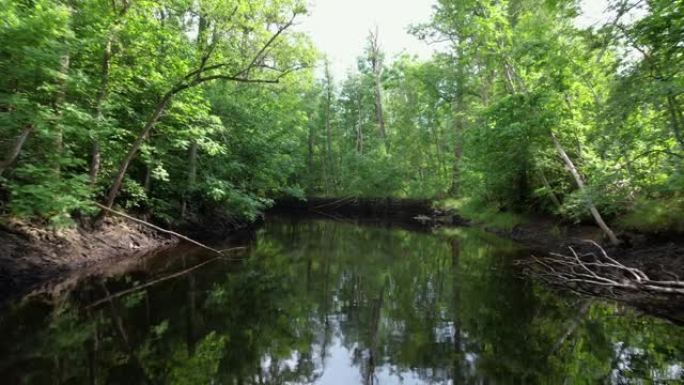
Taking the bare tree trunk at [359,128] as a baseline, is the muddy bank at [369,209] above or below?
below

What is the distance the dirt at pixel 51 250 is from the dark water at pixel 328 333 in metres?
1.25

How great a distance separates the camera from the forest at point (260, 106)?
840 cm

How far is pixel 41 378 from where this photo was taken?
4883 millimetres

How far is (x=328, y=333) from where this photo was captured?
22.8ft

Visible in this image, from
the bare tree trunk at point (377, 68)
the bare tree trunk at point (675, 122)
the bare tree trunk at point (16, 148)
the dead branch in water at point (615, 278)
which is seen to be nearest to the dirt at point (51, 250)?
the bare tree trunk at point (16, 148)

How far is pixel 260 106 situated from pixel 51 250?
1284 cm

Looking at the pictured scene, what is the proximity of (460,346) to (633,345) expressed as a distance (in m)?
2.44

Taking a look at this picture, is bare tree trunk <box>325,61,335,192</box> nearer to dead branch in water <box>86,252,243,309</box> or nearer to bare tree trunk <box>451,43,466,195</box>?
bare tree trunk <box>451,43,466,195</box>

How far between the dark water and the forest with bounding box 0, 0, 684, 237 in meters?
2.90

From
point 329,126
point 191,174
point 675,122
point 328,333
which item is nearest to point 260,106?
point 191,174

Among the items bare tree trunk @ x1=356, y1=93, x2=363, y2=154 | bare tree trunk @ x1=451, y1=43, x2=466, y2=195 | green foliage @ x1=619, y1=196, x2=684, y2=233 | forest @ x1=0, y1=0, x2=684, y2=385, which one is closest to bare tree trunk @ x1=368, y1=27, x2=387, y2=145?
bare tree trunk @ x1=356, y1=93, x2=363, y2=154

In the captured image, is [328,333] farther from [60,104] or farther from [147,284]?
[60,104]

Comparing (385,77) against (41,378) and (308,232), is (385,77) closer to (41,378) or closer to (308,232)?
(308,232)

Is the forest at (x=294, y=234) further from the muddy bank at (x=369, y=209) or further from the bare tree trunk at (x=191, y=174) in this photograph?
the muddy bank at (x=369, y=209)
